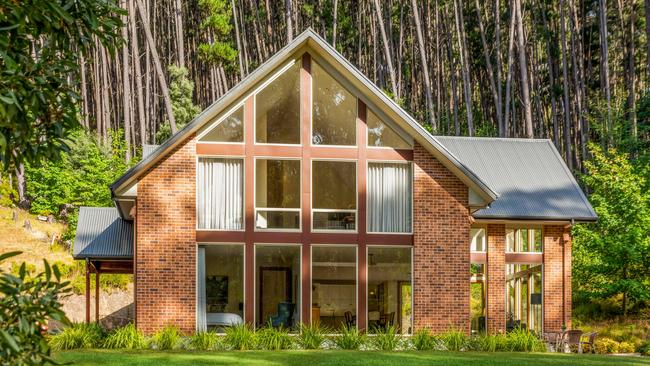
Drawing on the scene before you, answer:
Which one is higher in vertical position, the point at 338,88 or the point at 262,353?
the point at 338,88

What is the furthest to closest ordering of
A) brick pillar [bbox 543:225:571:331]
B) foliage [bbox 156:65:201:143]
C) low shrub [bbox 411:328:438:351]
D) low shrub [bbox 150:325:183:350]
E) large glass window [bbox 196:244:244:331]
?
foliage [bbox 156:65:201:143] → brick pillar [bbox 543:225:571:331] → large glass window [bbox 196:244:244:331] → low shrub [bbox 411:328:438:351] → low shrub [bbox 150:325:183:350]

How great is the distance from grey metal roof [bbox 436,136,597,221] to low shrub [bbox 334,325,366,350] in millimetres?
4799

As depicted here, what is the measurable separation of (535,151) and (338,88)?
7050 mm

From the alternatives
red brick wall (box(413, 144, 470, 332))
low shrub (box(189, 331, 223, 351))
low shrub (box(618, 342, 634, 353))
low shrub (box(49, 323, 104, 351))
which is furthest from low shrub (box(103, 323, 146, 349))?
low shrub (box(618, 342, 634, 353))

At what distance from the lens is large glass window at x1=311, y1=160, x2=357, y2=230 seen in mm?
18922

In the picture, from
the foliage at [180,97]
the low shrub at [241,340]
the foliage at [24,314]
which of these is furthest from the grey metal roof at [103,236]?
the foliage at [24,314]

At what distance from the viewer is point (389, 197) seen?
1931 cm

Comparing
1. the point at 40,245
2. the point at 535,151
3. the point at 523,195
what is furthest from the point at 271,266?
the point at 40,245

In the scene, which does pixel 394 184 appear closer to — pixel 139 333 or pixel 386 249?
pixel 386 249

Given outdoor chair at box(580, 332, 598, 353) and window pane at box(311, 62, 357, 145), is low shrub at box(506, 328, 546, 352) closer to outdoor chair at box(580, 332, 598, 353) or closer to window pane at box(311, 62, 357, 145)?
outdoor chair at box(580, 332, 598, 353)

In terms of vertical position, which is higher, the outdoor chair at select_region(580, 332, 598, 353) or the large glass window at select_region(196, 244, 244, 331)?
the large glass window at select_region(196, 244, 244, 331)

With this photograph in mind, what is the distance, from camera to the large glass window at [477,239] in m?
21.5

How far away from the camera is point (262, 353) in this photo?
16234mm

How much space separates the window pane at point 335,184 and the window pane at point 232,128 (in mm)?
1706
